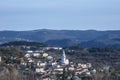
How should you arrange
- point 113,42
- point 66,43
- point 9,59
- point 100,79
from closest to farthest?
1. point 100,79
2. point 9,59
3. point 113,42
4. point 66,43

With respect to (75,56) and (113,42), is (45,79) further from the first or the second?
(113,42)

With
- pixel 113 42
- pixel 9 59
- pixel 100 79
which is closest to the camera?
pixel 100 79

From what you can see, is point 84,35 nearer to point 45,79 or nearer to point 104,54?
point 104,54

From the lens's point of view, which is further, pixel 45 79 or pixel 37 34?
pixel 37 34

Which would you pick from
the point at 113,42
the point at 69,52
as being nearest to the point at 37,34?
the point at 113,42

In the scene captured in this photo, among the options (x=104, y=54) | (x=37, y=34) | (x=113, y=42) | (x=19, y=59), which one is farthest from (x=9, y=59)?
(x=37, y=34)

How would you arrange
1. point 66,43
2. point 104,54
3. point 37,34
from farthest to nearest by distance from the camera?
point 37,34
point 66,43
point 104,54

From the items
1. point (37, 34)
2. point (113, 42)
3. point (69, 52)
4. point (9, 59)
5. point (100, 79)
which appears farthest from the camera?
point (37, 34)

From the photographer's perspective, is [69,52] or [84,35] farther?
[84,35]
